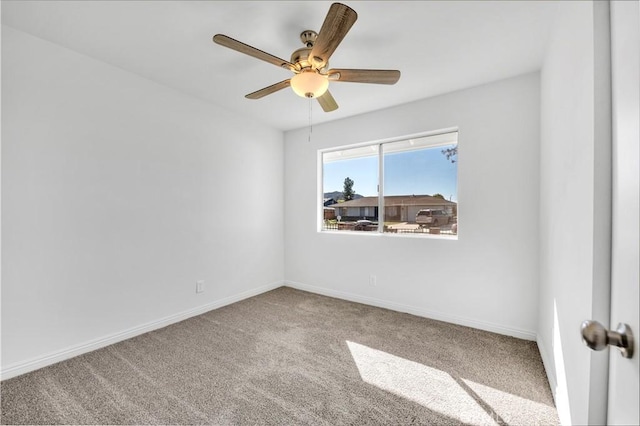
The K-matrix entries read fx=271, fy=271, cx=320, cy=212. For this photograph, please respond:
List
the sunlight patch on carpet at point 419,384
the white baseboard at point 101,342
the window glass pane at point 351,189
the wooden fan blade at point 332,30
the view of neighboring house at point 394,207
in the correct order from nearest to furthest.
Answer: the wooden fan blade at point 332,30, the sunlight patch on carpet at point 419,384, the white baseboard at point 101,342, the view of neighboring house at point 394,207, the window glass pane at point 351,189

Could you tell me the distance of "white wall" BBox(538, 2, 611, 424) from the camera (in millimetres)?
837

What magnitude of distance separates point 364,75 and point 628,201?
1554 mm

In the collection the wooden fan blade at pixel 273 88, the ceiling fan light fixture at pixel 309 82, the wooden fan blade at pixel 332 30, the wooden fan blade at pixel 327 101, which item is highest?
the wooden fan blade at pixel 332 30

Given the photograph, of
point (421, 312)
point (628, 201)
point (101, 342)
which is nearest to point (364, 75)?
point (628, 201)

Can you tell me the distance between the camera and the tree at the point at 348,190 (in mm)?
3769

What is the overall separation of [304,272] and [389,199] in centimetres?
162

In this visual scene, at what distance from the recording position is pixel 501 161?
258cm

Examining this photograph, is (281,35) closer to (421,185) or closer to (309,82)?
(309,82)

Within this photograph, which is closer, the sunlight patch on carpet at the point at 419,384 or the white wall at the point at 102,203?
the sunlight patch on carpet at the point at 419,384

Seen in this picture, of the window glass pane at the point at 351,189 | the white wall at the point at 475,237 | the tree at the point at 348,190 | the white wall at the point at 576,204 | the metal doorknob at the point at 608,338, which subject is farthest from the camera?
the tree at the point at 348,190

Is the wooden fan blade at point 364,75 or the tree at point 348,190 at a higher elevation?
the wooden fan blade at point 364,75

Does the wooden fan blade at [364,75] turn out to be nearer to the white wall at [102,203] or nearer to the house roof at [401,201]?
the house roof at [401,201]

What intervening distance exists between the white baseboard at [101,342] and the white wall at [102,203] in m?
0.01

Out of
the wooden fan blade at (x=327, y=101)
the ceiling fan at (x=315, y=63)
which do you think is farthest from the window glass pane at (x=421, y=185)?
the ceiling fan at (x=315, y=63)
